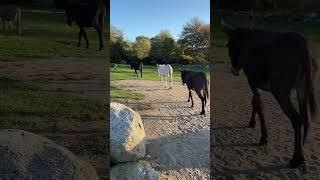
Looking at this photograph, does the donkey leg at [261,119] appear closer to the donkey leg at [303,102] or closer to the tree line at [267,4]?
the donkey leg at [303,102]

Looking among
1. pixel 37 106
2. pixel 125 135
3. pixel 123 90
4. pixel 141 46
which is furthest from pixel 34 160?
pixel 141 46

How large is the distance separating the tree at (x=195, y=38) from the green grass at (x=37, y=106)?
1.19 metres

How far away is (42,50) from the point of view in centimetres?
522

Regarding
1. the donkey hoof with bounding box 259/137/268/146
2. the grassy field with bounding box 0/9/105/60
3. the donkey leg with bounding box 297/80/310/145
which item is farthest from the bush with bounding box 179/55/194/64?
the donkey leg with bounding box 297/80/310/145

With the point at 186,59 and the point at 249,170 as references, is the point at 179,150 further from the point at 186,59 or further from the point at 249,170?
the point at 186,59

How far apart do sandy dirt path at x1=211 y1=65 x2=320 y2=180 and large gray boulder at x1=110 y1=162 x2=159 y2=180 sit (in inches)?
27.5

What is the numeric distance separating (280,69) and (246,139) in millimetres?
872

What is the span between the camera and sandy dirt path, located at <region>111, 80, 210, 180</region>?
522cm

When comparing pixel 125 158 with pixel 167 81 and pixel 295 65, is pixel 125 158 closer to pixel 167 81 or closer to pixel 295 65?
pixel 167 81

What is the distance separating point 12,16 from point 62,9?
53cm

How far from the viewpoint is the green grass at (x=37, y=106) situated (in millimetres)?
5031

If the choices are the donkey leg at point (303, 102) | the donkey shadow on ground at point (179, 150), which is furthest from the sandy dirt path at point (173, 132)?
the donkey leg at point (303, 102)

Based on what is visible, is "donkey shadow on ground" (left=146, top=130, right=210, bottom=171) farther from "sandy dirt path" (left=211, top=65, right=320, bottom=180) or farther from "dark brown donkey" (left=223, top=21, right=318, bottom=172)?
"dark brown donkey" (left=223, top=21, right=318, bottom=172)

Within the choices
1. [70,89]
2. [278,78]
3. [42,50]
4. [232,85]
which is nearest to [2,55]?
[42,50]
